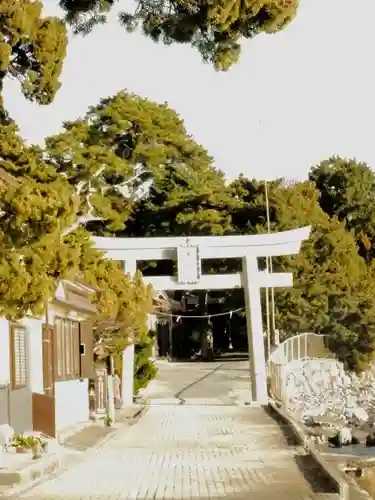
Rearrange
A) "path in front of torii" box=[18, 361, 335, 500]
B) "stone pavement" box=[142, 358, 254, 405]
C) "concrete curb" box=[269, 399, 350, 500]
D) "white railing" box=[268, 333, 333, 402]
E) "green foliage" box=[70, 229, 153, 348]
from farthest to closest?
"stone pavement" box=[142, 358, 254, 405] < "white railing" box=[268, 333, 333, 402] < "green foliage" box=[70, 229, 153, 348] < "concrete curb" box=[269, 399, 350, 500] < "path in front of torii" box=[18, 361, 335, 500]

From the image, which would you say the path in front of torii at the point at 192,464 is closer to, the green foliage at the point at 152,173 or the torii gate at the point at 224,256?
the torii gate at the point at 224,256

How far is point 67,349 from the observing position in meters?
24.3

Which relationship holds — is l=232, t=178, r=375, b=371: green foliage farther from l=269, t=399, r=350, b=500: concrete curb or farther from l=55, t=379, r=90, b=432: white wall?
l=55, t=379, r=90, b=432: white wall

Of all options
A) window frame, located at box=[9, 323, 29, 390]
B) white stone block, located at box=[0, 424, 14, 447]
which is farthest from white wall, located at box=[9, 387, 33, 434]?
white stone block, located at box=[0, 424, 14, 447]

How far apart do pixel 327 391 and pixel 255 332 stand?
65.2ft

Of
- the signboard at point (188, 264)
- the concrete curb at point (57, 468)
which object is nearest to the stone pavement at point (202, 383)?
the signboard at point (188, 264)

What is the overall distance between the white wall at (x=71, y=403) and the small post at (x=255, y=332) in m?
9.96

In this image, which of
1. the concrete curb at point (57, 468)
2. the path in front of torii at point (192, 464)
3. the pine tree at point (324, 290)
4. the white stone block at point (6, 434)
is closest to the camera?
the concrete curb at point (57, 468)

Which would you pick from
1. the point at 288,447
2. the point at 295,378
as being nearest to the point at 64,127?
the point at 295,378

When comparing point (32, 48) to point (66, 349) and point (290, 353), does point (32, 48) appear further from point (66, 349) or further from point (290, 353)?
point (290, 353)

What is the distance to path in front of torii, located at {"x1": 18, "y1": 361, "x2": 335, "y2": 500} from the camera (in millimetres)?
13360

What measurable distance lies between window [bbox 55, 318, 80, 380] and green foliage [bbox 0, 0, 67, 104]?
28.5 ft

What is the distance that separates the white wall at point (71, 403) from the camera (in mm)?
22578

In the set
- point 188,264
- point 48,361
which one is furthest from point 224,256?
point 48,361
